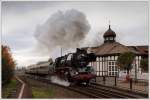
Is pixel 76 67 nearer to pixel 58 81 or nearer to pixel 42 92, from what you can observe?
pixel 58 81

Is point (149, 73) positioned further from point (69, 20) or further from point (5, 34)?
point (5, 34)

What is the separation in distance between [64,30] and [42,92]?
3.95 feet

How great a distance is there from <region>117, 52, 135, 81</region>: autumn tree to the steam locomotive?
20.0 inches

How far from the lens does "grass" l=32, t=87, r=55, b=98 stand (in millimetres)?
7297

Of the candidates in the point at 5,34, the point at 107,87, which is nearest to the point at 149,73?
the point at 107,87

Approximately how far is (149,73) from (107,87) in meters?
0.86

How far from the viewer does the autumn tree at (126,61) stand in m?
7.26

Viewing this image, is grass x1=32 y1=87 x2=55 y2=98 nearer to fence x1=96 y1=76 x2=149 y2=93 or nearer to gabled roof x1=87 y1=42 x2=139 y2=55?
fence x1=96 y1=76 x2=149 y2=93

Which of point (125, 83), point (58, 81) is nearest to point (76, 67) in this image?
point (58, 81)

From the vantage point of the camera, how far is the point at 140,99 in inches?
277

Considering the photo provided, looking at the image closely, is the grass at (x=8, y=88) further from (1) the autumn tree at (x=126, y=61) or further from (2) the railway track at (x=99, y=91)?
(1) the autumn tree at (x=126, y=61)

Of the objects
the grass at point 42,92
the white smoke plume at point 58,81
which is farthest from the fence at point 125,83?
the grass at point 42,92

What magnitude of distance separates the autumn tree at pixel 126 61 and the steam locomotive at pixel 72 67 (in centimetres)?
51

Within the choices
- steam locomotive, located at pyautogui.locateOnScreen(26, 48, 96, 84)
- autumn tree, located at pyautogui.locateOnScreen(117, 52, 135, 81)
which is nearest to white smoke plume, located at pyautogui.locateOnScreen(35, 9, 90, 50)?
steam locomotive, located at pyautogui.locateOnScreen(26, 48, 96, 84)
